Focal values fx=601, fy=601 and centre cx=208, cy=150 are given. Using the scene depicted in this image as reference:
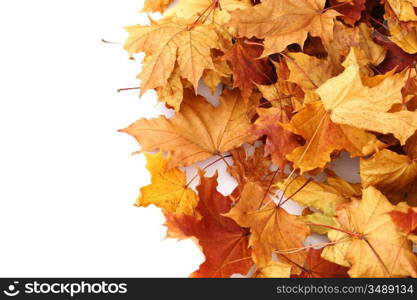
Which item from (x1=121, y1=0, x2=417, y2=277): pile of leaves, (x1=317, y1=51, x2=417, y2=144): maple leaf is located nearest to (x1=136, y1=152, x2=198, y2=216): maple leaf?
(x1=121, y1=0, x2=417, y2=277): pile of leaves

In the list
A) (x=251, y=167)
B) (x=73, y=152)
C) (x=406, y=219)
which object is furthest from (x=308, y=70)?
(x=73, y=152)

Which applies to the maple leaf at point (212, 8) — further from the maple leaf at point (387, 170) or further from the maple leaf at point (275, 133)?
the maple leaf at point (387, 170)

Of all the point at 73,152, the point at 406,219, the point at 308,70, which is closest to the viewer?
the point at 406,219

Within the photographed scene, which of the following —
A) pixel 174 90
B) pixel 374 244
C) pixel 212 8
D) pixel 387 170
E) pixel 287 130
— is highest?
pixel 212 8

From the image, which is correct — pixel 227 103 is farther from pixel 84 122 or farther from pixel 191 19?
pixel 84 122

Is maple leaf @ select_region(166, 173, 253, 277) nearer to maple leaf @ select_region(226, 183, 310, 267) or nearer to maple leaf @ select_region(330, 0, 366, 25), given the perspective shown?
maple leaf @ select_region(226, 183, 310, 267)

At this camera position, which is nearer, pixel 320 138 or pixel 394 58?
pixel 320 138

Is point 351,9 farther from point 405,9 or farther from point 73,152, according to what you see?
point 73,152
